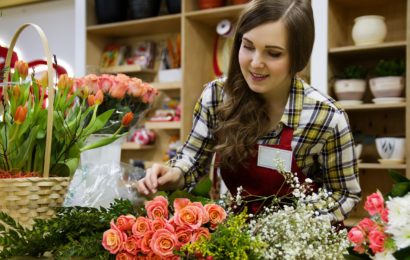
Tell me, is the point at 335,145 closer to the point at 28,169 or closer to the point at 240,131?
the point at 240,131

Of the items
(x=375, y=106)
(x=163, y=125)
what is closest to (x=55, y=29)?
(x=163, y=125)

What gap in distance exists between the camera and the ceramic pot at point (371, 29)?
239 cm

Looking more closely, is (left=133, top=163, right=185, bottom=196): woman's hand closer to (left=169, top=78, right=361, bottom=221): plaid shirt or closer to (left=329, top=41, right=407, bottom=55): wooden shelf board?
(left=169, top=78, right=361, bottom=221): plaid shirt

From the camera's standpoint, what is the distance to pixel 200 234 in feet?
2.28

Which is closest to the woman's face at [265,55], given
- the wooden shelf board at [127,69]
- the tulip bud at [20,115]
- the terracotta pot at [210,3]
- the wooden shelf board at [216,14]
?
the tulip bud at [20,115]

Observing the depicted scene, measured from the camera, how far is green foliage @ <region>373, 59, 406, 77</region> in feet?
7.64

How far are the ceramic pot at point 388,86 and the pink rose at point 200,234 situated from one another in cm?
190

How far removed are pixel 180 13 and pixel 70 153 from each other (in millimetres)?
2118

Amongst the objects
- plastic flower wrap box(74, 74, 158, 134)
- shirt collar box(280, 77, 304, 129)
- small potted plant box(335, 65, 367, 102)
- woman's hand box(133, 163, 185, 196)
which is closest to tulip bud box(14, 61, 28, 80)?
plastic flower wrap box(74, 74, 158, 134)

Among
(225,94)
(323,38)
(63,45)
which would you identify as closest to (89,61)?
(63,45)

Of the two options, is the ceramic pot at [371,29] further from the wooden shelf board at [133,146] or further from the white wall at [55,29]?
the white wall at [55,29]

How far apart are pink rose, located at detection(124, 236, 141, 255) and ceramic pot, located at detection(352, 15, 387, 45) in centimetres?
204

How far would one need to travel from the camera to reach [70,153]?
3.24ft

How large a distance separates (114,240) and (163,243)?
0.08m
